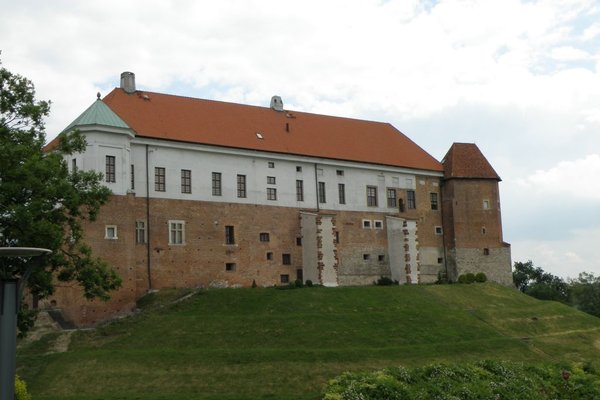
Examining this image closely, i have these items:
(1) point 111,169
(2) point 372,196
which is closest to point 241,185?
(1) point 111,169

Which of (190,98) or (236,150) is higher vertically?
(190,98)

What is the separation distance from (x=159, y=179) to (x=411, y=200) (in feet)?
73.1

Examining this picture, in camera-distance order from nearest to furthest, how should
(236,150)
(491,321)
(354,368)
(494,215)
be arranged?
(354,368) → (491,321) → (236,150) → (494,215)

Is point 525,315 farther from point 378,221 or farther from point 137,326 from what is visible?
point 137,326

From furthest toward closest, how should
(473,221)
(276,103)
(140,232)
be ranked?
(473,221) < (276,103) < (140,232)

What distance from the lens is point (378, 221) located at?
58375mm

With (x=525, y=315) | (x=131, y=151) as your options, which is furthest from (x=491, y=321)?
(x=131, y=151)

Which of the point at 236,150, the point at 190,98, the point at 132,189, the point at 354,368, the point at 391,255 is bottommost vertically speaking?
the point at 354,368

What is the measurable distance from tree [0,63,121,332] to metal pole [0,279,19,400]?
1181cm

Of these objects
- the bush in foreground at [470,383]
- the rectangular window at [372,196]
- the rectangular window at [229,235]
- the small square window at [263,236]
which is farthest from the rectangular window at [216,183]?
the bush in foreground at [470,383]

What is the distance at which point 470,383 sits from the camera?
21.2 metres

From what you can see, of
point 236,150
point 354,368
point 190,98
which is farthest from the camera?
point 190,98

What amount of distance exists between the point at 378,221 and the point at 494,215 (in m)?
10.5

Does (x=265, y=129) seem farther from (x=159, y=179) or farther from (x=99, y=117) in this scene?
(x=99, y=117)
